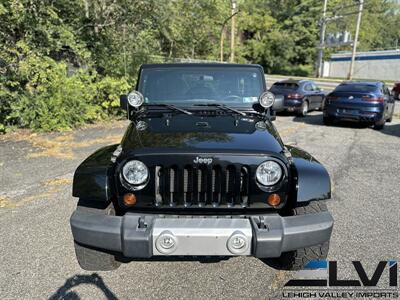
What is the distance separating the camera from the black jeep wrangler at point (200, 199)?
8.32 ft

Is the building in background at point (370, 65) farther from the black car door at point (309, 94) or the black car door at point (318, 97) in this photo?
the black car door at point (309, 94)

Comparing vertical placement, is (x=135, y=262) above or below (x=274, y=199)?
below

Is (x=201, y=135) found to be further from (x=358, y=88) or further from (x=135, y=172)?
(x=358, y=88)

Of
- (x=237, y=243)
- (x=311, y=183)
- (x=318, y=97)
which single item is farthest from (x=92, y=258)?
(x=318, y=97)

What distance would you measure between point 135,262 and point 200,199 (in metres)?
1.04

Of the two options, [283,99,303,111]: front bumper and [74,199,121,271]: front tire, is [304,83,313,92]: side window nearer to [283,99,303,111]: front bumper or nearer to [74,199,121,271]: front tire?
[283,99,303,111]: front bumper

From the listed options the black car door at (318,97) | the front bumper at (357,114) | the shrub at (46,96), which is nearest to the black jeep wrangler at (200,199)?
the shrub at (46,96)

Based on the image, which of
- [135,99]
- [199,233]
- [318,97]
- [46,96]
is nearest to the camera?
[199,233]

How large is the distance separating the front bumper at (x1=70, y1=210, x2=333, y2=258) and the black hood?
54 cm

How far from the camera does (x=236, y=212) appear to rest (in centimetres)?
283

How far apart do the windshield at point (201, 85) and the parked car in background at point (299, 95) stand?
29.1ft

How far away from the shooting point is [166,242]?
252 centimetres

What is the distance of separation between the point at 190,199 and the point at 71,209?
2.30m

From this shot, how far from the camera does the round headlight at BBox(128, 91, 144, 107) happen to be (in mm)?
3846
